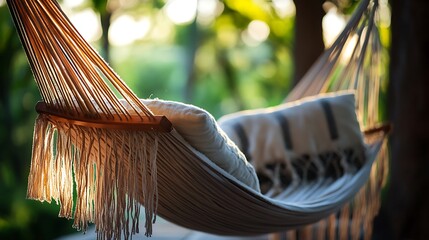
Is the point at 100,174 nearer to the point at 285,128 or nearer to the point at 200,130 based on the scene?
the point at 200,130

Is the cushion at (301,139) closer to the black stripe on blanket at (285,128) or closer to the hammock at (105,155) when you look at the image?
the black stripe on blanket at (285,128)

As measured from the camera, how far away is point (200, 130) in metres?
1.47

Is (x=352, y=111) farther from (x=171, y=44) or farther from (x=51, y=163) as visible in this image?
(x=171, y=44)

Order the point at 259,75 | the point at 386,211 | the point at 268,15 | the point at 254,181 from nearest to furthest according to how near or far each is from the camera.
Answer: the point at 254,181
the point at 386,211
the point at 268,15
the point at 259,75

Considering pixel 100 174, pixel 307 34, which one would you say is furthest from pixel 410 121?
pixel 100 174

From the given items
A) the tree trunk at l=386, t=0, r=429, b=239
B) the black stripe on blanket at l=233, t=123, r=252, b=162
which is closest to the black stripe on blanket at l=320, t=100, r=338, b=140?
the black stripe on blanket at l=233, t=123, r=252, b=162

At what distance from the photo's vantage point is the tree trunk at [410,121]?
2.78 m

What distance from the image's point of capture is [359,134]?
7.59 ft

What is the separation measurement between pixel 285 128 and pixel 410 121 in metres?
0.74

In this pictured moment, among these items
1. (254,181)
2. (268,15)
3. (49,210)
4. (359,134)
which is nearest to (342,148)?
(359,134)

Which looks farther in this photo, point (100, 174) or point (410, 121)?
point (410, 121)

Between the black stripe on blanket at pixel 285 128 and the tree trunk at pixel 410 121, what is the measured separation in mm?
725

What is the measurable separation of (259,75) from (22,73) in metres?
4.64

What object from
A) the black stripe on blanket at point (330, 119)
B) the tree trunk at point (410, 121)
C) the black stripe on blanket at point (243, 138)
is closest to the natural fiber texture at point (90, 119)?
the black stripe on blanket at point (243, 138)
